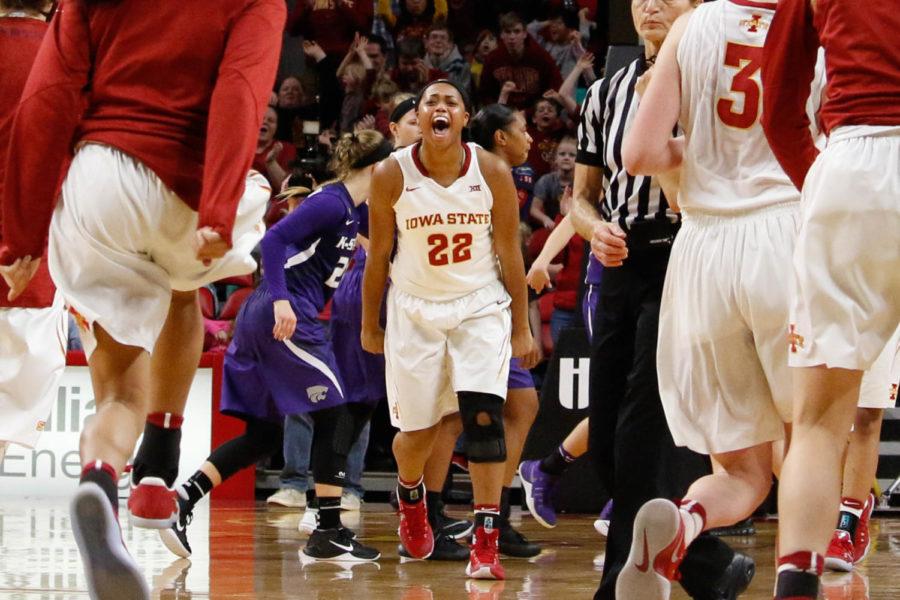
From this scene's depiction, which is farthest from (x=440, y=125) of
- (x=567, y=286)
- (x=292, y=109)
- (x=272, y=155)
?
(x=292, y=109)

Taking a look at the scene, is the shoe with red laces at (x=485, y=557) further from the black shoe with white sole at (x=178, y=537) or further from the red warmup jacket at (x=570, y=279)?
the red warmup jacket at (x=570, y=279)

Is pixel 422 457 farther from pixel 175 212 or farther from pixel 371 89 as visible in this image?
pixel 371 89

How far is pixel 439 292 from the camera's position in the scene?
19.1 ft

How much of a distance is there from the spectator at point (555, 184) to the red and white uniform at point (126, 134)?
697cm

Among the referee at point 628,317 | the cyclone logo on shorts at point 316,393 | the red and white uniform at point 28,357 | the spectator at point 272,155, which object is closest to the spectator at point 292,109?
the spectator at point 272,155

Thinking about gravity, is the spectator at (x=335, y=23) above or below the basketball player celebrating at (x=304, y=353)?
above

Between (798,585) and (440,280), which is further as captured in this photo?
(440,280)

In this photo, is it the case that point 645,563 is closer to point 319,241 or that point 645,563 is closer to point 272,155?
point 319,241

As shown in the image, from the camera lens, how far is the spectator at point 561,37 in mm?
12398

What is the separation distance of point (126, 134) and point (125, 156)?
60 millimetres

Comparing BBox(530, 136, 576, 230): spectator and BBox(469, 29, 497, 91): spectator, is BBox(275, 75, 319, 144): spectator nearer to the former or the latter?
BBox(469, 29, 497, 91): spectator

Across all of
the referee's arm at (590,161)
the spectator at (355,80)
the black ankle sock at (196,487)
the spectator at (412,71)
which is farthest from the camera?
the spectator at (412,71)

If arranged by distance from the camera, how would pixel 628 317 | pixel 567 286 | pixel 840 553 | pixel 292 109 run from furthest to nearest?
pixel 292 109
pixel 567 286
pixel 840 553
pixel 628 317

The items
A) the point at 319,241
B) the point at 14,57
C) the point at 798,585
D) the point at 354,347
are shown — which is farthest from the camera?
the point at 354,347
